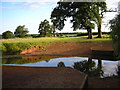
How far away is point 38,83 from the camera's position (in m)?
5.66

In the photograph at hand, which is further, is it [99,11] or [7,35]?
[7,35]

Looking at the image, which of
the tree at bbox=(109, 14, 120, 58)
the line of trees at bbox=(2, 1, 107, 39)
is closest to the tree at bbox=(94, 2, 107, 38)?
the line of trees at bbox=(2, 1, 107, 39)

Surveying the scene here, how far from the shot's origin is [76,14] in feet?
81.5

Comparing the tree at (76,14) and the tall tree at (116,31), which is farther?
the tree at (76,14)

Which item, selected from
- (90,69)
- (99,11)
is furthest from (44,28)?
(90,69)

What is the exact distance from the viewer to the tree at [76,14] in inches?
957

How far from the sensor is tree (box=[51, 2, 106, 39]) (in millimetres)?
24320

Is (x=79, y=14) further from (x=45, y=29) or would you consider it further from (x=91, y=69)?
(x=45, y=29)

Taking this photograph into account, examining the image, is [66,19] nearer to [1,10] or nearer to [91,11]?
[91,11]

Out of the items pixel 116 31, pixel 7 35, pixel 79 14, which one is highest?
pixel 79 14

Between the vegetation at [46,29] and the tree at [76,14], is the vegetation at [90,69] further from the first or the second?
the vegetation at [46,29]

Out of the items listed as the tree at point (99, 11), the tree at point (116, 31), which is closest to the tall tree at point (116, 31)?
the tree at point (116, 31)

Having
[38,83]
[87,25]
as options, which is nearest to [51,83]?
[38,83]

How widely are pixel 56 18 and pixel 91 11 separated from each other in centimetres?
603
